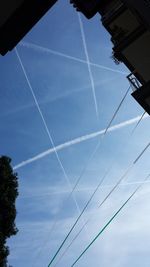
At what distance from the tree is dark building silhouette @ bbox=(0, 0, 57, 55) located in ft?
61.4

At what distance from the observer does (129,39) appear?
507 inches

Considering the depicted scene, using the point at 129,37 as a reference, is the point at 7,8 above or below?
below

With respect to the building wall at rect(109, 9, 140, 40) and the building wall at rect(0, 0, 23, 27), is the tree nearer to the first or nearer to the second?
the building wall at rect(109, 9, 140, 40)

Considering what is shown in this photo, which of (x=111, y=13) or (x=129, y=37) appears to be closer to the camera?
(x=129, y=37)

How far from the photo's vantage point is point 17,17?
462 centimetres

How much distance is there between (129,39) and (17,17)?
8.95 metres

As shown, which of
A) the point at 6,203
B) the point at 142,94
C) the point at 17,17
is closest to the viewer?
the point at 17,17

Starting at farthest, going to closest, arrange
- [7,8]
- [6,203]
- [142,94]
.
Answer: [6,203]
[142,94]
[7,8]

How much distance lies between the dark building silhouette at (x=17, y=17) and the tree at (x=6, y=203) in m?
18.7

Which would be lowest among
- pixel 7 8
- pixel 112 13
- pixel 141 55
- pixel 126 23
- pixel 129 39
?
pixel 7 8

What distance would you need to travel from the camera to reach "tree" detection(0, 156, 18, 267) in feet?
71.1

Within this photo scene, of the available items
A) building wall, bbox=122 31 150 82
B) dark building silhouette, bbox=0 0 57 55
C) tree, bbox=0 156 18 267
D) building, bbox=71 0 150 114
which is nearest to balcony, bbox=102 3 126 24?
building, bbox=71 0 150 114

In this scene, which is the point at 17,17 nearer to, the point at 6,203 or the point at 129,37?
the point at 129,37

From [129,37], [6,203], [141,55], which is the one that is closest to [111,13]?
[129,37]
